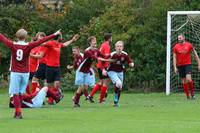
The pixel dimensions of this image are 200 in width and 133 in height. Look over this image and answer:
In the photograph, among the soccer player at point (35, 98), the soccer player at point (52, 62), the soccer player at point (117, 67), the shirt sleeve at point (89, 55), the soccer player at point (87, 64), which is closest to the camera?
the soccer player at point (35, 98)

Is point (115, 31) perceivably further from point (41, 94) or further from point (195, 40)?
point (41, 94)

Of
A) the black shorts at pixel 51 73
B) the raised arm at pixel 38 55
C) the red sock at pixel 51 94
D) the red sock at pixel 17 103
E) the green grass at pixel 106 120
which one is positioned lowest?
the green grass at pixel 106 120

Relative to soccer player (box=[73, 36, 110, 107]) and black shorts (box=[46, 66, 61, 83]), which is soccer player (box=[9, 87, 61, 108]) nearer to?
soccer player (box=[73, 36, 110, 107])

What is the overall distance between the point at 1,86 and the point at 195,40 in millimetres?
12070

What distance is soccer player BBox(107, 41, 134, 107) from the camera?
20.9m

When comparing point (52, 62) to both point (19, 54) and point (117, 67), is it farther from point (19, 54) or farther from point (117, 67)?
point (19, 54)

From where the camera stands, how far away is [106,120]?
15664 millimetres

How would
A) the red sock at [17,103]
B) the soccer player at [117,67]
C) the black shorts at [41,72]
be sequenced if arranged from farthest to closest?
the black shorts at [41,72] < the soccer player at [117,67] < the red sock at [17,103]

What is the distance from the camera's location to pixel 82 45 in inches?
1474

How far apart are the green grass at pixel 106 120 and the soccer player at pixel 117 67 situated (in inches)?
48.3

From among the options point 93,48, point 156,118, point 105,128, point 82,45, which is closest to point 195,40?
point 82,45

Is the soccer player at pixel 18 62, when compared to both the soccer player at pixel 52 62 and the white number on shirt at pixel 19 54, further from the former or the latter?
the soccer player at pixel 52 62

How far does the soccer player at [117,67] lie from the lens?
68.5ft

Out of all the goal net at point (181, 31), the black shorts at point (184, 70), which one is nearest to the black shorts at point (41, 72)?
the black shorts at point (184, 70)
